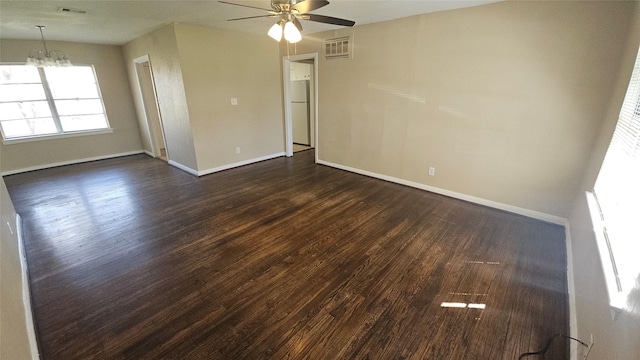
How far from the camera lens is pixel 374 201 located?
352cm

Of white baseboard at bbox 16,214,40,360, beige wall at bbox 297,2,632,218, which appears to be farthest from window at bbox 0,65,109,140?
beige wall at bbox 297,2,632,218

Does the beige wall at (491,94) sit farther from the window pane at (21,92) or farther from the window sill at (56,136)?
the window pane at (21,92)

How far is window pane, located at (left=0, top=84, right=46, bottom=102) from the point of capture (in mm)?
4785

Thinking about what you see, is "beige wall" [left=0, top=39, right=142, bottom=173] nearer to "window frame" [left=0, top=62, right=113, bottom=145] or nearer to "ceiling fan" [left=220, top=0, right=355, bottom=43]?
"window frame" [left=0, top=62, right=113, bottom=145]

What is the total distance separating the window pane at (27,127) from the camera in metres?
4.88

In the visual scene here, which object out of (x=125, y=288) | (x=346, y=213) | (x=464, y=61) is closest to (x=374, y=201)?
(x=346, y=213)

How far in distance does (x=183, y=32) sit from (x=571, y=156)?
5310 mm

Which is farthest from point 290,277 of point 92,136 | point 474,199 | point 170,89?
point 92,136

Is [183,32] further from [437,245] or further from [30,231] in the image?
[437,245]

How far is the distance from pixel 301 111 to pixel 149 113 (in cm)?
349

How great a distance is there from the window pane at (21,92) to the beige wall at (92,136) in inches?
18.2

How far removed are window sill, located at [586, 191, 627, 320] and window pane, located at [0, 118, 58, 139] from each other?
26.5 ft

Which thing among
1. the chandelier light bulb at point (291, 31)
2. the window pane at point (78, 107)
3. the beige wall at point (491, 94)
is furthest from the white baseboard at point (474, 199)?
the window pane at point (78, 107)

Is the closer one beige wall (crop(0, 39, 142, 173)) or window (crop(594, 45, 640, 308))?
window (crop(594, 45, 640, 308))
